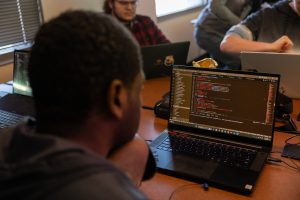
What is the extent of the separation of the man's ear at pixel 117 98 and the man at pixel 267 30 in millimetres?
1638

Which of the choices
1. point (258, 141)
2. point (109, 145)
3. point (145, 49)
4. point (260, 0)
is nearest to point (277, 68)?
point (258, 141)

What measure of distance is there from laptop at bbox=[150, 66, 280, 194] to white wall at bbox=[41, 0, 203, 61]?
1.61 metres

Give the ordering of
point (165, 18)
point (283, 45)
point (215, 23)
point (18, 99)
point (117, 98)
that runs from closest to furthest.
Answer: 1. point (117, 98)
2. point (18, 99)
3. point (283, 45)
4. point (215, 23)
5. point (165, 18)

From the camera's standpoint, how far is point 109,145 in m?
0.67

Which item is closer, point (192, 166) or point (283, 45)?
point (192, 166)

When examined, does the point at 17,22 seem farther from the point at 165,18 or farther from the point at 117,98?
the point at 117,98

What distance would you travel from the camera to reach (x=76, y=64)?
581 mm

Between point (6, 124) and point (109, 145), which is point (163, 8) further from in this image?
point (109, 145)

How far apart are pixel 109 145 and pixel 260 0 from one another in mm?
3423

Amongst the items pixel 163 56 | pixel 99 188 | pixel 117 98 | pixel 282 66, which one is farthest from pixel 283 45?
pixel 99 188

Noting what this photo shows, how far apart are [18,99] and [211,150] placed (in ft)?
3.41

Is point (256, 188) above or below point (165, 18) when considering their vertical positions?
below

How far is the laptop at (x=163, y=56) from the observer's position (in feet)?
6.67

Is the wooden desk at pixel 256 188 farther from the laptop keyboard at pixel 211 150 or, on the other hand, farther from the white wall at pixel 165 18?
the white wall at pixel 165 18
